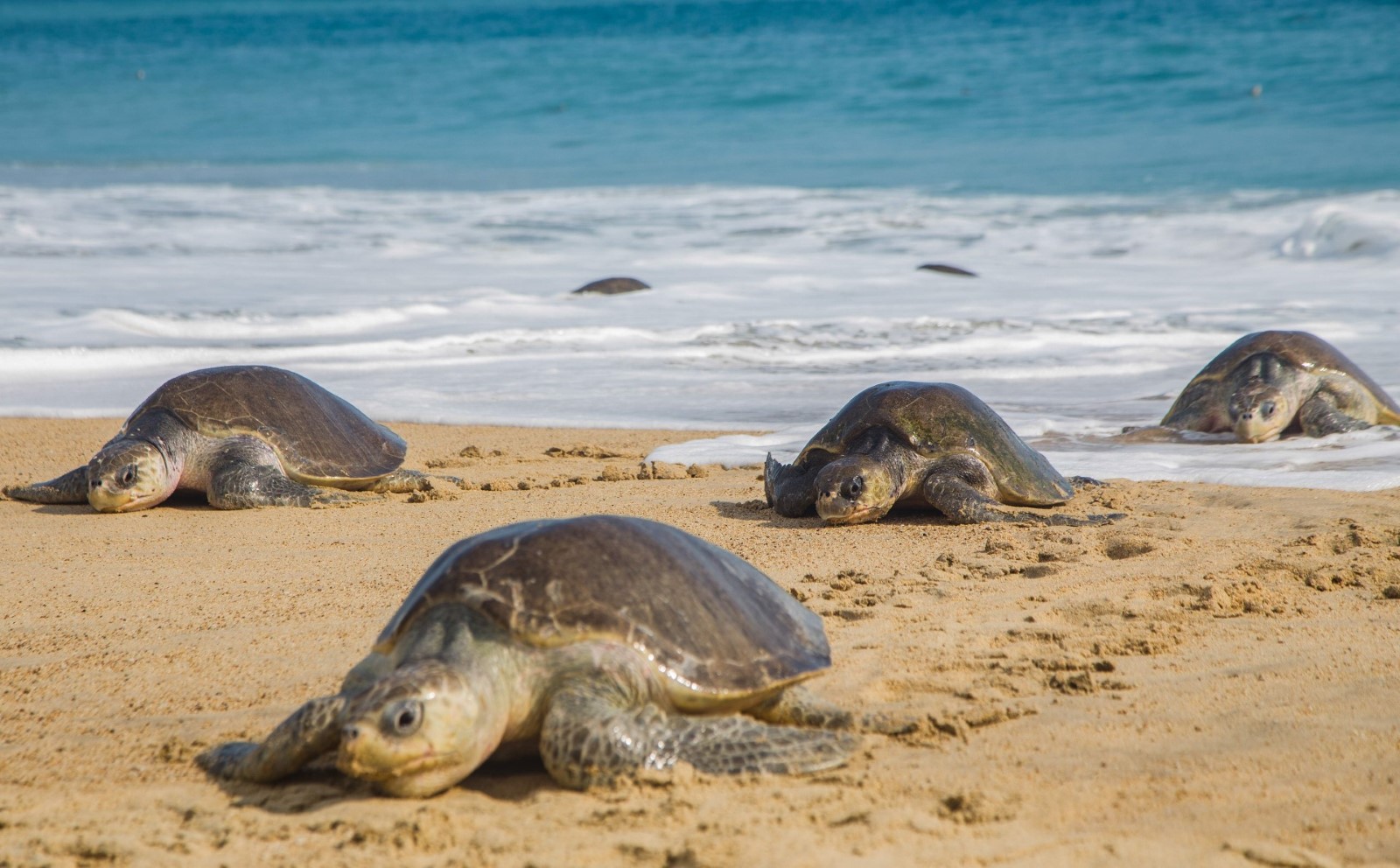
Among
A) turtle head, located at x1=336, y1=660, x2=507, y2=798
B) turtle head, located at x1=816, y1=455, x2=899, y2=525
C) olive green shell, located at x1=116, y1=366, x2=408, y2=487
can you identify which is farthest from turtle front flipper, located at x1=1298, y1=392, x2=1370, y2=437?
turtle head, located at x1=336, y1=660, x2=507, y2=798

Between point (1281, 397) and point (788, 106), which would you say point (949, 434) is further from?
point (788, 106)

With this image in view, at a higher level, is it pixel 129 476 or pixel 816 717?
pixel 129 476

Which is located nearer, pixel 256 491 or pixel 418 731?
pixel 418 731

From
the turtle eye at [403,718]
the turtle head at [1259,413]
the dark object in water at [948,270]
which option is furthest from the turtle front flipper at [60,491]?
the dark object in water at [948,270]

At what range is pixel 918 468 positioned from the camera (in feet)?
18.0

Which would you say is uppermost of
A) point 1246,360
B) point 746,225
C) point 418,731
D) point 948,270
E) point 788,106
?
point 788,106

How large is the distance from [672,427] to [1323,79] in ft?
90.5

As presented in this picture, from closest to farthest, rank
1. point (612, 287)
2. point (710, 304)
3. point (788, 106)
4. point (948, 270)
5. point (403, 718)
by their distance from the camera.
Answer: point (403, 718)
point (710, 304)
point (612, 287)
point (948, 270)
point (788, 106)

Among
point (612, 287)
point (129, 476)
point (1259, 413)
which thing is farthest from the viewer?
point (612, 287)

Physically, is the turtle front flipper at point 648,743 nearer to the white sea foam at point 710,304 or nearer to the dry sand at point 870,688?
the dry sand at point 870,688

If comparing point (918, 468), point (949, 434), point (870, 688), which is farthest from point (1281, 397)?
point (870, 688)

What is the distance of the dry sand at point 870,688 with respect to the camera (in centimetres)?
240

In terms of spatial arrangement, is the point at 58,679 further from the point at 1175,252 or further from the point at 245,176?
the point at 245,176

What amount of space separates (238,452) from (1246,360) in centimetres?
590
